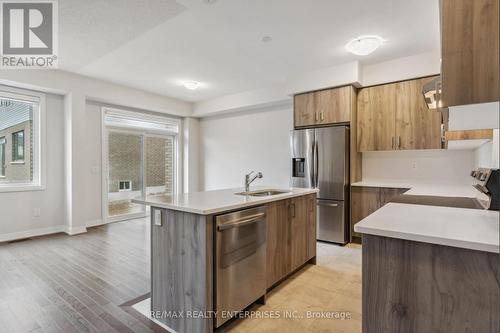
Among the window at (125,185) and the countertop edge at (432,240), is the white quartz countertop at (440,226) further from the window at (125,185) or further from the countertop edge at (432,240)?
the window at (125,185)

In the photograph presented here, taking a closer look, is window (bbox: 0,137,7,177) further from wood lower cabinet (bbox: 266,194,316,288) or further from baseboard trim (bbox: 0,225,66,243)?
wood lower cabinet (bbox: 266,194,316,288)

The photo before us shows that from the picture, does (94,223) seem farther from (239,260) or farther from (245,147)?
(239,260)

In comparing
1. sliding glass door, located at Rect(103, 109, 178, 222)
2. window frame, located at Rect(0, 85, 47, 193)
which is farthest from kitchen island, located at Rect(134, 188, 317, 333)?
sliding glass door, located at Rect(103, 109, 178, 222)

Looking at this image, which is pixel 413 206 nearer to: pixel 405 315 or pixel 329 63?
pixel 405 315

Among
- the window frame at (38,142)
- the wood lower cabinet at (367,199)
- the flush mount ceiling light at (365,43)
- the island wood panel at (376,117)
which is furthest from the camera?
the window frame at (38,142)

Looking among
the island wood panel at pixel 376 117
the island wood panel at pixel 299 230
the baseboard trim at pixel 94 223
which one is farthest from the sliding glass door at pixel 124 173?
the island wood panel at pixel 376 117

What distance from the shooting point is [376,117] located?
3916 millimetres

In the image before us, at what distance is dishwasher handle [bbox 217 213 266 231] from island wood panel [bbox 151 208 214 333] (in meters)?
0.10

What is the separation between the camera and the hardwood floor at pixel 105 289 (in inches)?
76.2

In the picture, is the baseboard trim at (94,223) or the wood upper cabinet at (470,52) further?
the baseboard trim at (94,223)

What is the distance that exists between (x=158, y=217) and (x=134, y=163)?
412cm

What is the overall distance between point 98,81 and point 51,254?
2.97 meters

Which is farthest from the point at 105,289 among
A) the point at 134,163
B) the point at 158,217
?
the point at 134,163

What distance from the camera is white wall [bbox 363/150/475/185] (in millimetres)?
3539
